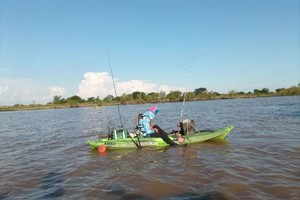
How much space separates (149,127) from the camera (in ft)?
48.2

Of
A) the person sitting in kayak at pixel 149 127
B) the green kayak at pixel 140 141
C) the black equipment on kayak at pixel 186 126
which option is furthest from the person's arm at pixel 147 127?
the black equipment on kayak at pixel 186 126

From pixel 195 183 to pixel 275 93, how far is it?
108521 mm

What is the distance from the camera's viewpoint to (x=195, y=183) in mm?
8445

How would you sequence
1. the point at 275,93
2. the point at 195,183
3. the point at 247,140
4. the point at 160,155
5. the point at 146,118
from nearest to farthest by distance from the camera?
the point at 195,183, the point at 160,155, the point at 146,118, the point at 247,140, the point at 275,93

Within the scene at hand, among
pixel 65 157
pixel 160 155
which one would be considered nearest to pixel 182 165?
pixel 160 155

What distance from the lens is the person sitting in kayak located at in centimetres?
1439

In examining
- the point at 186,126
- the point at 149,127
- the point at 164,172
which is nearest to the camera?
the point at 164,172

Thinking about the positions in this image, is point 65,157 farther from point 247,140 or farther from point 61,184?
point 247,140

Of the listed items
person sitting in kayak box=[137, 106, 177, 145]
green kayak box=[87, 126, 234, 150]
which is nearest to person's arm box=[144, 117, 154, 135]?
person sitting in kayak box=[137, 106, 177, 145]

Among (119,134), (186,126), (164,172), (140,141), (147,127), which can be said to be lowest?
(164,172)

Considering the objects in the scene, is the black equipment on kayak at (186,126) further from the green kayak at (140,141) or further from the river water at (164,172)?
the river water at (164,172)

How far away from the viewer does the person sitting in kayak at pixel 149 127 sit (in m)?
14.4

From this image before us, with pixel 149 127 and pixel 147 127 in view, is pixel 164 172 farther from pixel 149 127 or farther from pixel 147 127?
pixel 149 127

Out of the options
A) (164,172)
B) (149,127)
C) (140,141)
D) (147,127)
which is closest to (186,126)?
(149,127)
